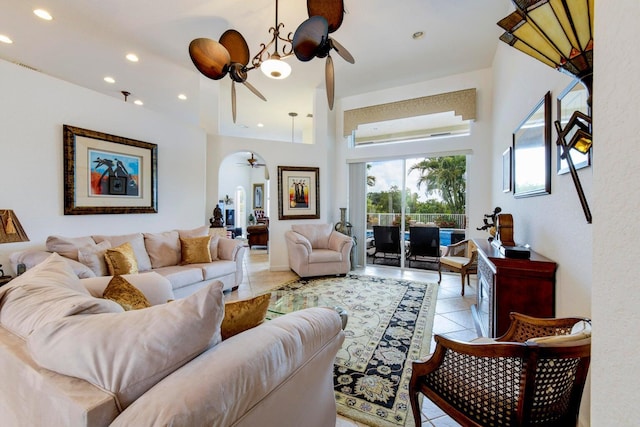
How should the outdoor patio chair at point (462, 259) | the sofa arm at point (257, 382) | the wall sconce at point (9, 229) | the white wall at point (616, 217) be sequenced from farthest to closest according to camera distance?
the outdoor patio chair at point (462, 259) → the wall sconce at point (9, 229) → the sofa arm at point (257, 382) → the white wall at point (616, 217)

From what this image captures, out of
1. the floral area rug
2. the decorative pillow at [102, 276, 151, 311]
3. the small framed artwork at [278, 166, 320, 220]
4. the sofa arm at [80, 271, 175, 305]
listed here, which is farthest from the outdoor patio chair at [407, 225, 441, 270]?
the decorative pillow at [102, 276, 151, 311]

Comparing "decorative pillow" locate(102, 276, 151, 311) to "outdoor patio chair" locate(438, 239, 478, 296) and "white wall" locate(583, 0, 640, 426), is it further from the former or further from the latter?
"outdoor patio chair" locate(438, 239, 478, 296)

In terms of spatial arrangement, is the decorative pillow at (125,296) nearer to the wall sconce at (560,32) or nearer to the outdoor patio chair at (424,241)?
the wall sconce at (560,32)

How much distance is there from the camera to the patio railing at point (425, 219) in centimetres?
492

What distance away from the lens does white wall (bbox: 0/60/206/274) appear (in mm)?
2576

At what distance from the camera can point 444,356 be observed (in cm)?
118

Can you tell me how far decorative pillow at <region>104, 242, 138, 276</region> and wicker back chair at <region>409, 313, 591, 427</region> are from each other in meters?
2.85

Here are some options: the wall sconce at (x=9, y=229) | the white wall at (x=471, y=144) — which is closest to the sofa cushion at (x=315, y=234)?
the white wall at (x=471, y=144)

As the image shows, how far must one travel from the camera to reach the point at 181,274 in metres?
3.09

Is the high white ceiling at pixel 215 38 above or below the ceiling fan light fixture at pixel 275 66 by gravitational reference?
above

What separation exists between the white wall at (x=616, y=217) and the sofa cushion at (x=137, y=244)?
369cm

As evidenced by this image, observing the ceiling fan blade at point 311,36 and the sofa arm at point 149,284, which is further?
the ceiling fan blade at point 311,36

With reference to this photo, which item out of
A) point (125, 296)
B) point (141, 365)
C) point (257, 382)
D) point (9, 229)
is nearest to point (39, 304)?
point (125, 296)

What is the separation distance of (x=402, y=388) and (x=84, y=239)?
3332 mm
